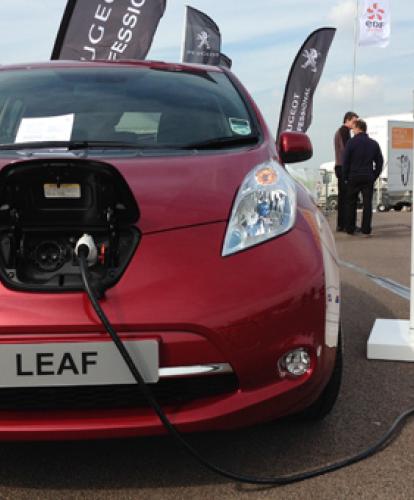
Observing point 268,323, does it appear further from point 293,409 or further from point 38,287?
point 38,287

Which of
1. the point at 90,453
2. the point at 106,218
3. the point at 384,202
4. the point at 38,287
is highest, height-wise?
the point at 106,218

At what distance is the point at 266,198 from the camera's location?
7.82ft

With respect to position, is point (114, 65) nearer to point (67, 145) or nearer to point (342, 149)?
point (67, 145)

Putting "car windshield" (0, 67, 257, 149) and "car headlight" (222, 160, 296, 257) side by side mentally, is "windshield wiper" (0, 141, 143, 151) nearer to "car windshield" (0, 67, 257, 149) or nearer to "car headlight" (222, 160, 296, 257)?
"car windshield" (0, 67, 257, 149)

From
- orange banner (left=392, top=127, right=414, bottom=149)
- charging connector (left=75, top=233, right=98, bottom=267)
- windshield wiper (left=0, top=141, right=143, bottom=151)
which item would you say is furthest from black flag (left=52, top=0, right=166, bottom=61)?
orange banner (left=392, top=127, right=414, bottom=149)

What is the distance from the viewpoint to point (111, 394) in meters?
2.09

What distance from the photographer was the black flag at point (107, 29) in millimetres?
10305

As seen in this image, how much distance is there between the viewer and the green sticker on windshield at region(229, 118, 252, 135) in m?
2.88

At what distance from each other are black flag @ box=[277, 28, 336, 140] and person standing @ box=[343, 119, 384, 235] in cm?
585

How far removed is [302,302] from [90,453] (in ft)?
3.02

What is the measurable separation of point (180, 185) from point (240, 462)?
94cm

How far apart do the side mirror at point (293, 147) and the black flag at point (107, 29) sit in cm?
763

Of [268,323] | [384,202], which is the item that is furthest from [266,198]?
[384,202]

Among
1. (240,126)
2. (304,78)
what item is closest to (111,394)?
(240,126)
